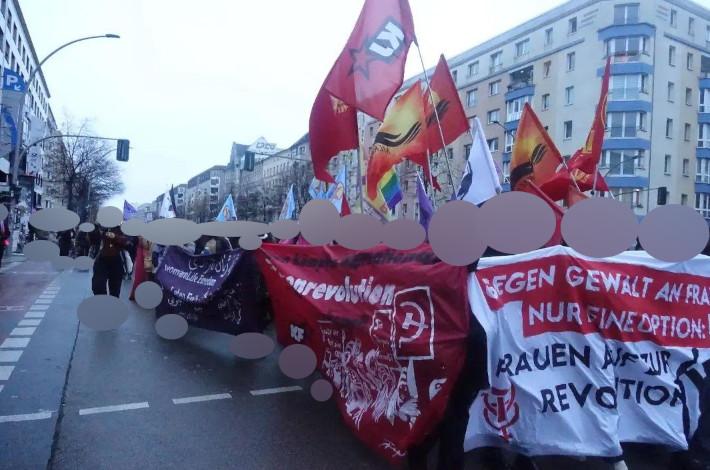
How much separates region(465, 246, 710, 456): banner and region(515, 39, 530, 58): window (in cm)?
5159

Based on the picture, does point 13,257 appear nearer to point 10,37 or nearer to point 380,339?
point 380,339

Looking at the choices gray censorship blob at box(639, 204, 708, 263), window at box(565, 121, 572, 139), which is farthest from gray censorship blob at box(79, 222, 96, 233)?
window at box(565, 121, 572, 139)

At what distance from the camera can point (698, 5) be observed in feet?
158

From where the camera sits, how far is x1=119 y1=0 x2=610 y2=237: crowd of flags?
5441mm

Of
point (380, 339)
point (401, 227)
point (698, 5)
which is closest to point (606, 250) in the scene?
point (401, 227)

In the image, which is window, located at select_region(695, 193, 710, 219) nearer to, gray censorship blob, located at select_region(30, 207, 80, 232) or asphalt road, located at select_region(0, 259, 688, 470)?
asphalt road, located at select_region(0, 259, 688, 470)

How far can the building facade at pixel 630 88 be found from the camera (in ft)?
143

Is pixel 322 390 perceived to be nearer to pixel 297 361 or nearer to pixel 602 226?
pixel 297 361

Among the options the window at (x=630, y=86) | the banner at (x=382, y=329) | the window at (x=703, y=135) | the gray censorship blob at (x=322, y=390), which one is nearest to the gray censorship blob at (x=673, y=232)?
the banner at (x=382, y=329)

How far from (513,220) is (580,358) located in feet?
3.22

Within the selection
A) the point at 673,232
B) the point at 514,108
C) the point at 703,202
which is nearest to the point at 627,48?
the point at 514,108

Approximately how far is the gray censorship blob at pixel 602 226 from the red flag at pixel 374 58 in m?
2.56

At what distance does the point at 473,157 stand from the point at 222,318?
3.26 metres

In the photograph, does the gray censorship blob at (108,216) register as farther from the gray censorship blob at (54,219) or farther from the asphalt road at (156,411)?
the asphalt road at (156,411)
